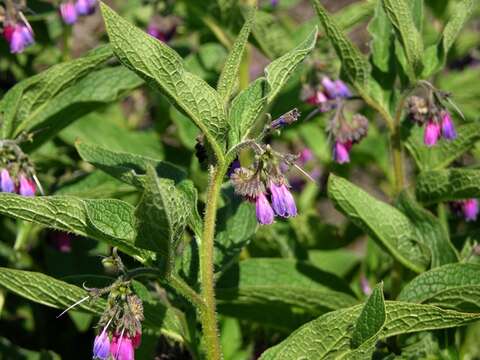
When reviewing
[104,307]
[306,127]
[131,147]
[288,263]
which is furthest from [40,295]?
[306,127]

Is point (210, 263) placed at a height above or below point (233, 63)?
below

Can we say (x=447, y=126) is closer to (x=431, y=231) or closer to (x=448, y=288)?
(x=431, y=231)

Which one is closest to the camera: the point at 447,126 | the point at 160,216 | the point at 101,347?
the point at 160,216

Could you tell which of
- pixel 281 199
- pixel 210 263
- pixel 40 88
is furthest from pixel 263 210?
pixel 40 88

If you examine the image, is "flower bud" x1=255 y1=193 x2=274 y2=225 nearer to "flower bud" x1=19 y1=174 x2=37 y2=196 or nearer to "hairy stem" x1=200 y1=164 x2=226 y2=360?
"hairy stem" x1=200 y1=164 x2=226 y2=360

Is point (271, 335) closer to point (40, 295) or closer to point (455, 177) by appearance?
point (455, 177)

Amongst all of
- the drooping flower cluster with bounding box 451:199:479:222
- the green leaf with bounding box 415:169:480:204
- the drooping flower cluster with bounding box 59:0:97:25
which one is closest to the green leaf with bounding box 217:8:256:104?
the green leaf with bounding box 415:169:480:204
